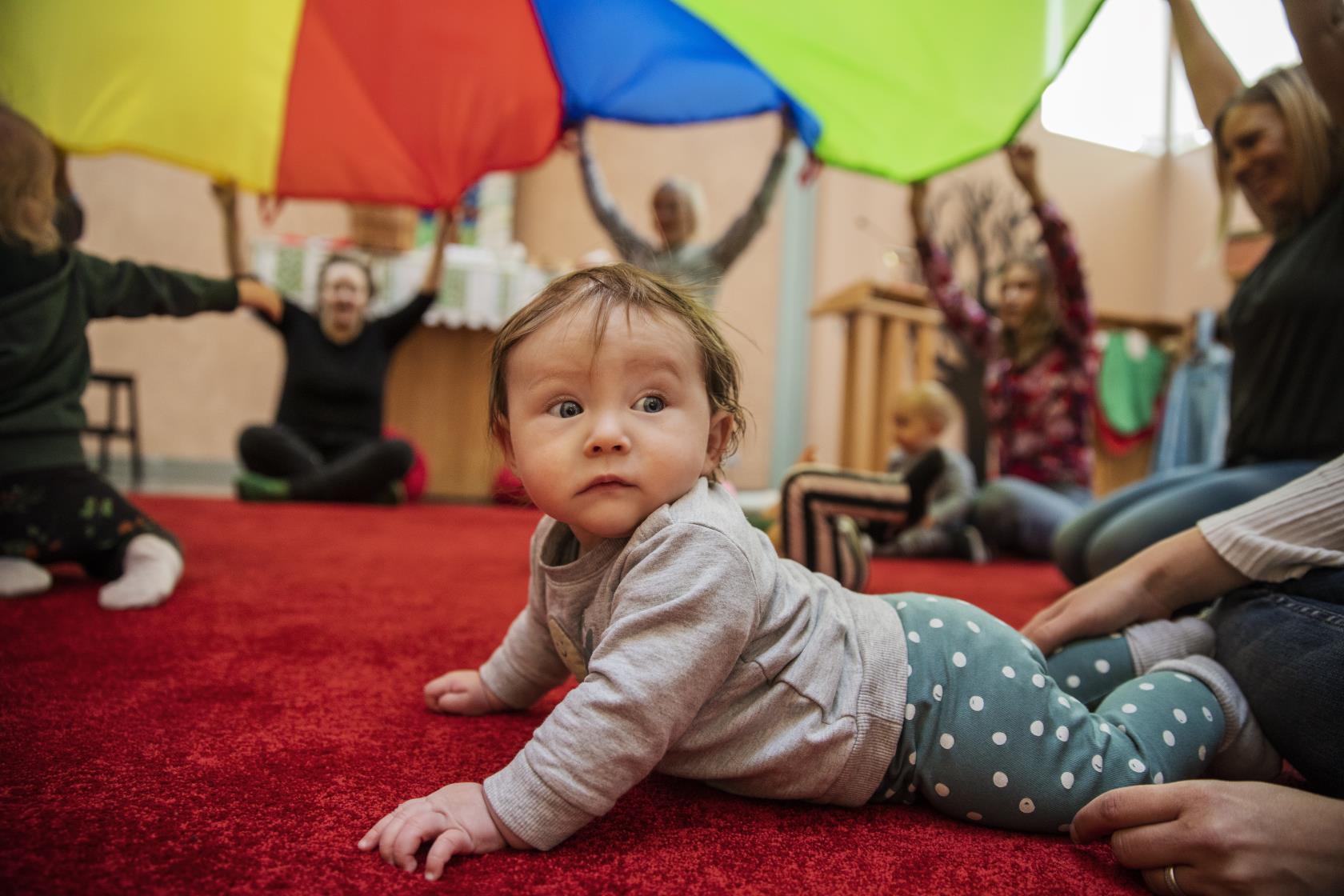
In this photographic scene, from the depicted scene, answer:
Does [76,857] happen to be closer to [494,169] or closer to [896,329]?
[494,169]

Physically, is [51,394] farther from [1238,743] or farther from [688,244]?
[688,244]

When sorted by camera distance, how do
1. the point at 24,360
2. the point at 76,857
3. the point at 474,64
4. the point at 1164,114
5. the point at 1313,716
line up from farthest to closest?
the point at 1164,114
the point at 474,64
the point at 24,360
the point at 1313,716
the point at 76,857

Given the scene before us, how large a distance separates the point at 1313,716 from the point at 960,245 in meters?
4.40

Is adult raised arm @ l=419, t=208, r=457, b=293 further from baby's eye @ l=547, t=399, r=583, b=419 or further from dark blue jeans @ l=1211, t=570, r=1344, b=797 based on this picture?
dark blue jeans @ l=1211, t=570, r=1344, b=797

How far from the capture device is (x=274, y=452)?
2564mm

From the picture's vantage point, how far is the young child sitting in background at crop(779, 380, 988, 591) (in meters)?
1.28

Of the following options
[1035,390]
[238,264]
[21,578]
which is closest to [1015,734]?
[21,578]

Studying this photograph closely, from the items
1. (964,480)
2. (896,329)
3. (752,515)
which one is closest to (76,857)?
(752,515)

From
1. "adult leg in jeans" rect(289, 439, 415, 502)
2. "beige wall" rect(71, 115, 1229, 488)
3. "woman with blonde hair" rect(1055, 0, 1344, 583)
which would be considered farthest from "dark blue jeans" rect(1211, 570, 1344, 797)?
"beige wall" rect(71, 115, 1229, 488)

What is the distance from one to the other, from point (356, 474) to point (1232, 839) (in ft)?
8.27

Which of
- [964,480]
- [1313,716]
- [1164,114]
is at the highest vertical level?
[1164,114]

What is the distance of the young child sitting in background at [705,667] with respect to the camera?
479 mm

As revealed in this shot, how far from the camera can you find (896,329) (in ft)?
9.47

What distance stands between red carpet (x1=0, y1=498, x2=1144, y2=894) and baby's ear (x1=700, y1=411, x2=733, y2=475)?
25 centimetres
